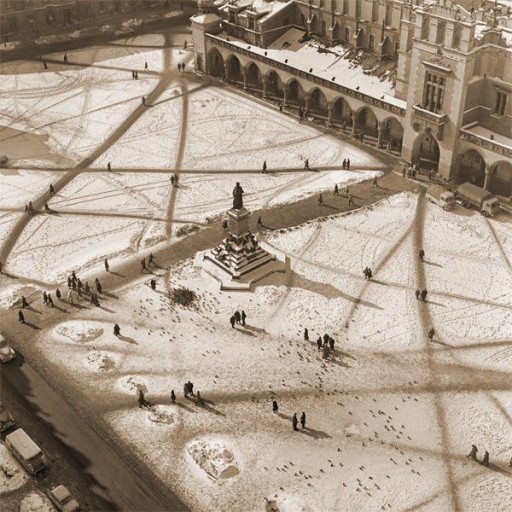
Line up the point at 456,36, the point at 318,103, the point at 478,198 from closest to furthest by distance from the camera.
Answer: the point at 456,36
the point at 478,198
the point at 318,103

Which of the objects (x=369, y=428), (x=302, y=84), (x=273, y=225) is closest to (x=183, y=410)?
(x=369, y=428)

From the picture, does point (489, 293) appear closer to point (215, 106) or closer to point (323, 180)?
point (323, 180)

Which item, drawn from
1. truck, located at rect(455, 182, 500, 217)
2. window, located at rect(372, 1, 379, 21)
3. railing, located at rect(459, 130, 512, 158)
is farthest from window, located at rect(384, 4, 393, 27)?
truck, located at rect(455, 182, 500, 217)

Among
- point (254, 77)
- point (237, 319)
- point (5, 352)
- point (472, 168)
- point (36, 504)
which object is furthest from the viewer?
point (254, 77)

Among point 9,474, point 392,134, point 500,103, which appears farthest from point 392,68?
point 9,474

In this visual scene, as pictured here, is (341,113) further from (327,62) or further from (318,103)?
(327,62)
